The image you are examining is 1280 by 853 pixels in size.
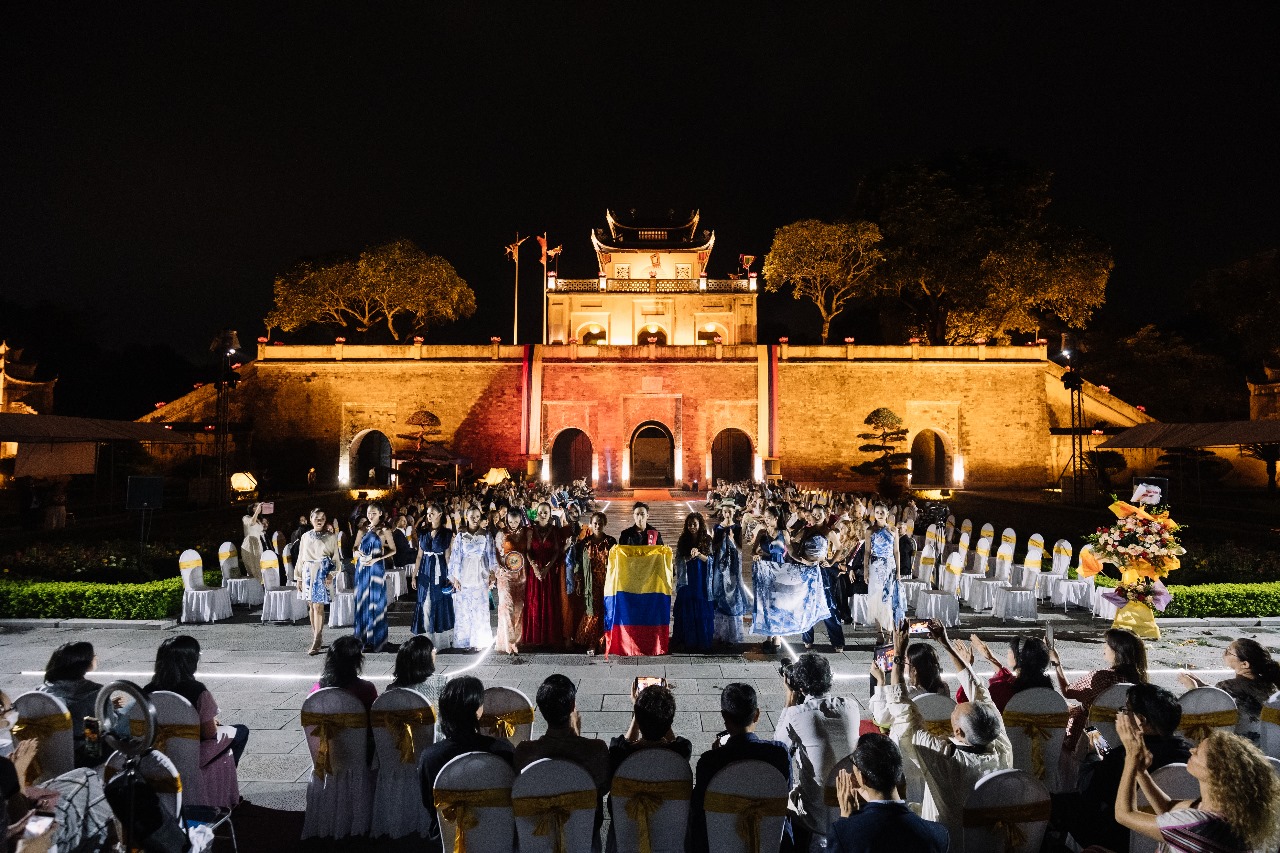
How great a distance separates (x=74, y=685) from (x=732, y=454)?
30804 mm

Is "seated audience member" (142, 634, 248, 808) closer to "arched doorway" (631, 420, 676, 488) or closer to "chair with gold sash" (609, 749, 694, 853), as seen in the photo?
"chair with gold sash" (609, 749, 694, 853)

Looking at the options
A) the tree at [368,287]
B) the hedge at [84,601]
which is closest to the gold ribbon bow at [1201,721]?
the hedge at [84,601]

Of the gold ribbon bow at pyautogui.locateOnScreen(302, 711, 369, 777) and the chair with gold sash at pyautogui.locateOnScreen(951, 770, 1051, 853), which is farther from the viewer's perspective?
the gold ribbon bow at pyautogui.locateOnScreen(302, 711, 369, 777)

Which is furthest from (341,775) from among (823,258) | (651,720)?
(823,258)

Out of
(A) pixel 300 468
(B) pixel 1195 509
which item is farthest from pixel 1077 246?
(A) pixel 300 468

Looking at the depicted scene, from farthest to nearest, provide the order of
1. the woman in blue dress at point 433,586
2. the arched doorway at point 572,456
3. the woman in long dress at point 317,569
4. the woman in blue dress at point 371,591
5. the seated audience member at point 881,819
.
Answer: the arched doorway at point 572,456, the woman in blue dress at point 433,586, the woman in blue dress at point 371,591, the woman in long dress at point 317,569, the seated audience member at point 881,819

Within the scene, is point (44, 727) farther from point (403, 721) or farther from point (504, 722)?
point (504, 722)

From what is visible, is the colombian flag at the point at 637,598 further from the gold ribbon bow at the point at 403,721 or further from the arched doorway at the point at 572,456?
the arched doorway at the point at 572,456

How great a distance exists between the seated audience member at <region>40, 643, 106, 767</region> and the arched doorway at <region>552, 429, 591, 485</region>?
2875 cm

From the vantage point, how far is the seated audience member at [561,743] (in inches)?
114

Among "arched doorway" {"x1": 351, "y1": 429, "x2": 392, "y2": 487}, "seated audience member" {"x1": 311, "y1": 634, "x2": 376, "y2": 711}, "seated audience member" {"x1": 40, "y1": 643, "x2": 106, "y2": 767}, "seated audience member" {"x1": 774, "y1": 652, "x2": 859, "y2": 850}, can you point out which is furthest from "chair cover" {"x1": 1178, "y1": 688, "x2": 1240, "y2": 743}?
"arched doorway" {"x1": 351, "y1": 429, "x2": 392, "y2": 487}

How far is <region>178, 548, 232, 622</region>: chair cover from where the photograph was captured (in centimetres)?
832

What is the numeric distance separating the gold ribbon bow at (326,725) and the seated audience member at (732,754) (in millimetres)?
1674

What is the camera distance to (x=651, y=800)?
272cm
